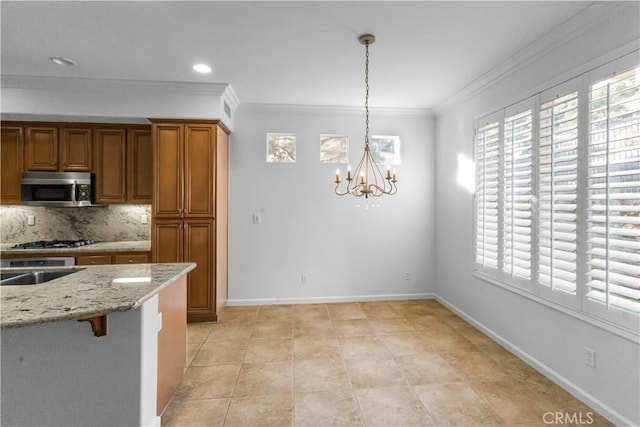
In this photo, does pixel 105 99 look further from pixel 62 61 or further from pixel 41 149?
pixel 41 149

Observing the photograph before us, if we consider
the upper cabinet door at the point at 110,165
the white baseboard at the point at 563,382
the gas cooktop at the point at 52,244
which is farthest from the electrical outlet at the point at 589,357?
the gas cooktop at the point at 52,244

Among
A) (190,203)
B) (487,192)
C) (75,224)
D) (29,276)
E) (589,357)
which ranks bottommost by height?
(589,357)

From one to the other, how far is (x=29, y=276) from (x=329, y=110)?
12.0 feet

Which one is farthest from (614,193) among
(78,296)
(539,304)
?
(78,296)

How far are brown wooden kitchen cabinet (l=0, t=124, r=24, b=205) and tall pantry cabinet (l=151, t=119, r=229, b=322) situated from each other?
66.2 inches

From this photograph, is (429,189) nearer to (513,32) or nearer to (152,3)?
(513,32)

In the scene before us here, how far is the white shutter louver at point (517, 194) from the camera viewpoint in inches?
107

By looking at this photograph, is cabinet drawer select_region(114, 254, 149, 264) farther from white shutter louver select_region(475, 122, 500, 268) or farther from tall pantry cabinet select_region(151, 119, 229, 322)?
white shutter louver select_region(475, 122, 500, 268)

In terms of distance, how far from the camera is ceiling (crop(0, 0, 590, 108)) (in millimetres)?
2150

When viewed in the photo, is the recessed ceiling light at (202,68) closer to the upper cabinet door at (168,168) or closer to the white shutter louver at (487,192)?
the upper cabinet door at (168,168)

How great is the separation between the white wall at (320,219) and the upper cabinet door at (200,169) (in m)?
0.64

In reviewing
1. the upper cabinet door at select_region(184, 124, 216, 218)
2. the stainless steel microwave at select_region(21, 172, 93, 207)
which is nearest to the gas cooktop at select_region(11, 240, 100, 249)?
the stainless steel microwave at select_region(21, 172, 93, 207)

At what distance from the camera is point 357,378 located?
8.14 feet

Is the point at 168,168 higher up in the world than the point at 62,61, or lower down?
lower down
